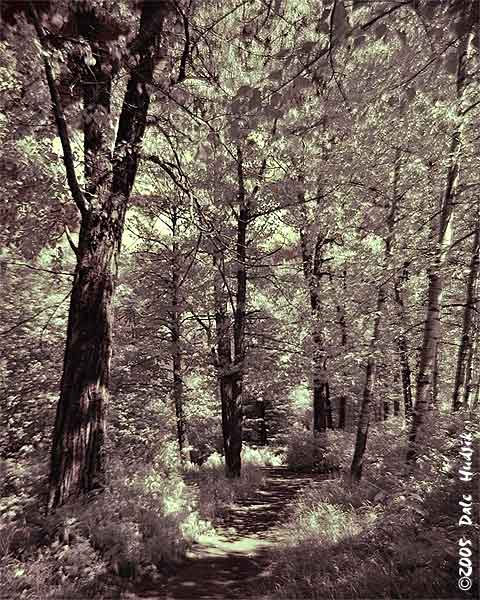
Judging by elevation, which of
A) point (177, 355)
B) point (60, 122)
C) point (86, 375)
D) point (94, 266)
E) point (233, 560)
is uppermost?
point (60, 122)

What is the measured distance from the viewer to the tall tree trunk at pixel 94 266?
16.7 ft

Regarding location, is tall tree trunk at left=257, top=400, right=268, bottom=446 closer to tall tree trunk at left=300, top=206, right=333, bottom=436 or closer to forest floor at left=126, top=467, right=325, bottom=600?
tall tree trunk at left=300, top=206, right=333, bottom=436

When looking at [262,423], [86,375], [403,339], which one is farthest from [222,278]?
[262,423]

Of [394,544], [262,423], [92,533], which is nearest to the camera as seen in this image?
[394,544]

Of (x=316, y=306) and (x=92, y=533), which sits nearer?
(x=92, y=533)

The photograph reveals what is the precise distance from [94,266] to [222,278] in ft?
9.50

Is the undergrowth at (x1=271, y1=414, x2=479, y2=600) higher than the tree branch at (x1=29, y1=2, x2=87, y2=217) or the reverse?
the reverse

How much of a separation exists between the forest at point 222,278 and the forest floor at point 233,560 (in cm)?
6

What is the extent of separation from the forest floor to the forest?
0.06 meters

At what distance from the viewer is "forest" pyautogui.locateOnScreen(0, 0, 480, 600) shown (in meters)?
4.13

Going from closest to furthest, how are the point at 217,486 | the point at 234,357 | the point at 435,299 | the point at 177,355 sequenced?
the point at 435,299 < the point at 217,486 < the point at 234,357 < the point at 177,355

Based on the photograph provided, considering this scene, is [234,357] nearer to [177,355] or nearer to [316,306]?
[177,355]

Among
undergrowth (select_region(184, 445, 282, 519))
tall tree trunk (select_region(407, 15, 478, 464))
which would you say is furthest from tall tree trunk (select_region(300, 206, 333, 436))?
undergrowth (select_region(184, 445, 282, 519))

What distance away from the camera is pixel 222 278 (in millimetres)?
7734
